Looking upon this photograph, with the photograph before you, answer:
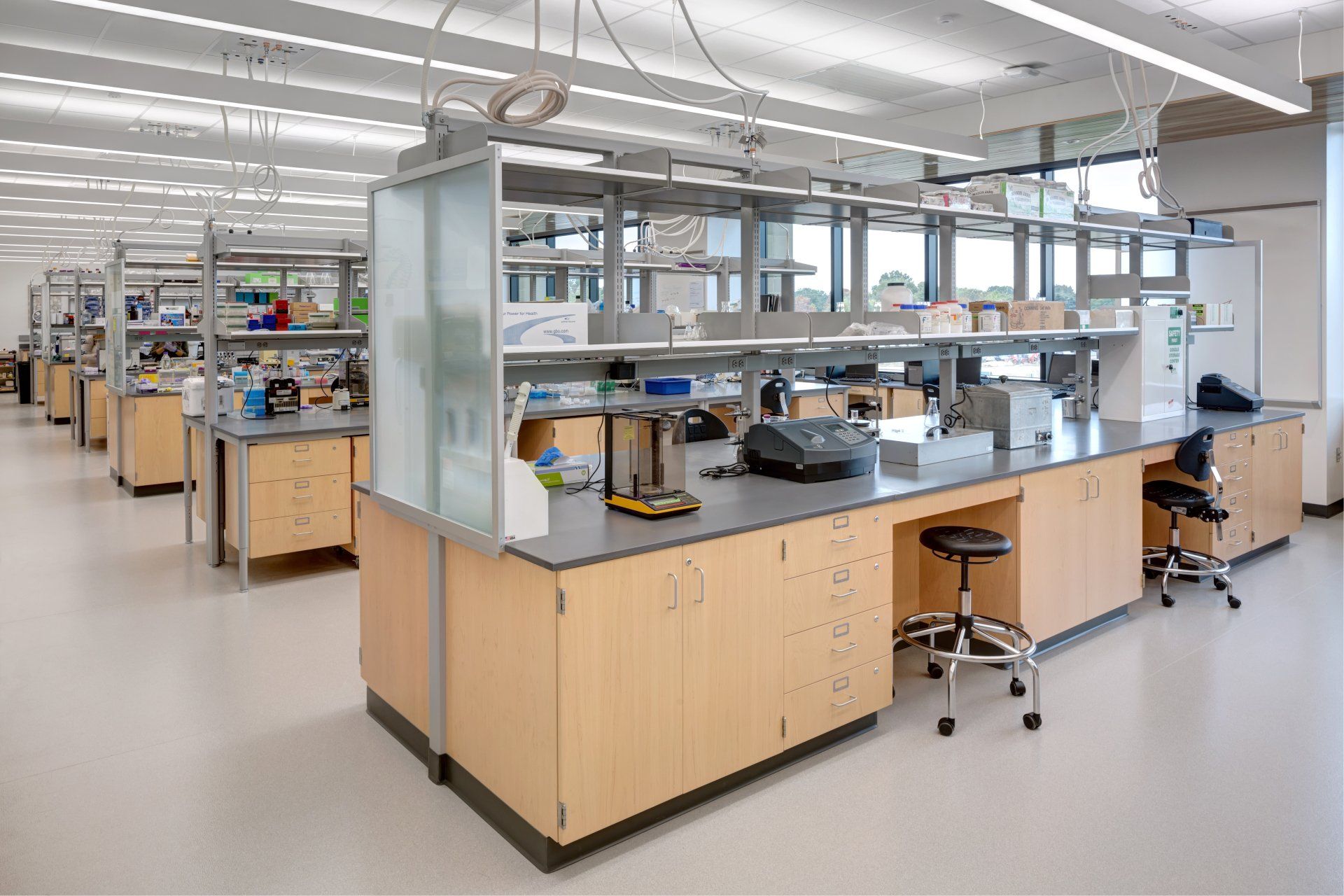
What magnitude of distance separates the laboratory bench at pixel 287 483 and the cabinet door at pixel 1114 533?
3826mm

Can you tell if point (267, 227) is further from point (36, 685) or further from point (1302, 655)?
point (1302, 655)

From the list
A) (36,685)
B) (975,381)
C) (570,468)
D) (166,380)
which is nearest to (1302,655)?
(570,468)

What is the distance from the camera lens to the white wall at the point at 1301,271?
632 cm

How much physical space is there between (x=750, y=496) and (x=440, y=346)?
3.69 ft

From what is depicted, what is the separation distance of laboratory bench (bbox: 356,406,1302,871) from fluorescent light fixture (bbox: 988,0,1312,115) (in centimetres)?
167

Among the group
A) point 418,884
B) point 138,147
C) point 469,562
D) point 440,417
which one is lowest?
point 418,884

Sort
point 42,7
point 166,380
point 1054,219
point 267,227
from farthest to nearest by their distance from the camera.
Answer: point 267,227 → point 166,380 → point 42,7 → point 1054,219

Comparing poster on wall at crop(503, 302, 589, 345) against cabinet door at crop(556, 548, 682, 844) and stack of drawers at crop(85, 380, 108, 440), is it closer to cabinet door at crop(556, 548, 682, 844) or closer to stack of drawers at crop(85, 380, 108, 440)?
cabinet door at crop(556, 548, 682, 844)

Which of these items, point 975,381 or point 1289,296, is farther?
point 975,381

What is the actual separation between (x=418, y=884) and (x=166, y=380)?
21.2 ft

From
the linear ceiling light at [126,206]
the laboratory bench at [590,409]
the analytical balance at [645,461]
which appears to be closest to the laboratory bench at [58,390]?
the linear ceiling light at [126,206]

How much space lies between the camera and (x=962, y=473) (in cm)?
346

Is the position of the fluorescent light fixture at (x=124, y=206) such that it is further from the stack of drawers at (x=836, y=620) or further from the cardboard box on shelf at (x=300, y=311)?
the stack of drawers at (x=836, y=620)

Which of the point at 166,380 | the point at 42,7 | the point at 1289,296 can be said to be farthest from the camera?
the point at 166,380
